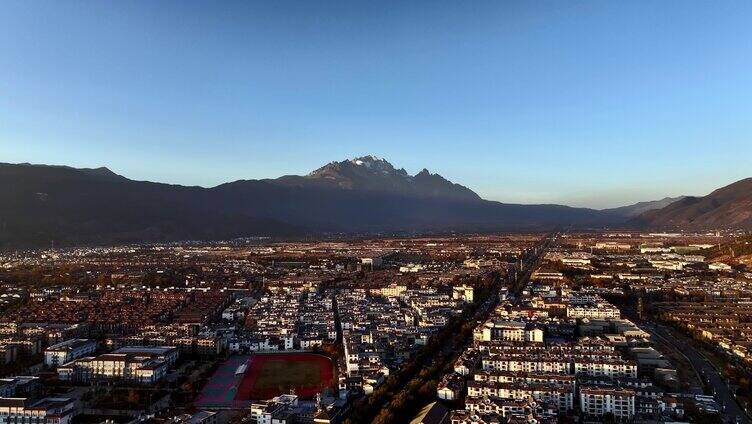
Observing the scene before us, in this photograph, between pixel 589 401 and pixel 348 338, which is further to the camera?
pixel 348 338

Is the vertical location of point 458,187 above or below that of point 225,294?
above

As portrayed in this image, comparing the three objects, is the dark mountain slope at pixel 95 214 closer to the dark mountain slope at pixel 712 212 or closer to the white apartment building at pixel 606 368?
the white apartment building at pixel 606 368

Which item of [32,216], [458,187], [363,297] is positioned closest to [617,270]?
[363,297]

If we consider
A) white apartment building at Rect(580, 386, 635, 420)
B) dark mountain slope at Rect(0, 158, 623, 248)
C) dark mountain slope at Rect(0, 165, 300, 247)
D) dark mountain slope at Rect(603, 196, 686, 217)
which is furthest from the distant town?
dark mountain slope at Rect(603, 196, 686, 217)

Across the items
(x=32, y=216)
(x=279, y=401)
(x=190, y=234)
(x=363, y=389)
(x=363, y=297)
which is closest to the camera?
(x=279, y=401)

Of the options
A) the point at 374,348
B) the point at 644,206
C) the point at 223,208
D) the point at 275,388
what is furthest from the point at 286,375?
the point at 644,206

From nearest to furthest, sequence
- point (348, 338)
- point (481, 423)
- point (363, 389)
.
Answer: point (481, 423) → point (363, 389) → point (348, 338)

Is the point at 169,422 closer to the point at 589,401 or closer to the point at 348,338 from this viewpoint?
the point at 348,338
